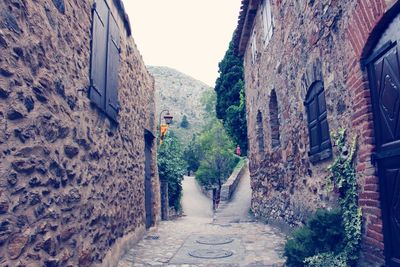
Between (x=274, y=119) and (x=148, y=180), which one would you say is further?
(x=148, y=180)

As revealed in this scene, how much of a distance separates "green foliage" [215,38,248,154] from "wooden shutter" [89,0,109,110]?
36.8 ft

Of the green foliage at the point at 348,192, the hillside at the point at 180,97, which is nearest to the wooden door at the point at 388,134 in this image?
the green foliage at the point at 348,192

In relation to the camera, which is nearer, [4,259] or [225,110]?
[4,259]

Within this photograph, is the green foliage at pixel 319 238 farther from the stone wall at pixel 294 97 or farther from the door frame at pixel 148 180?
the door frame at pixel 148 180

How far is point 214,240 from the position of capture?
6.56 meters

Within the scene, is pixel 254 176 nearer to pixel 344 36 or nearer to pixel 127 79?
pixel 127 79

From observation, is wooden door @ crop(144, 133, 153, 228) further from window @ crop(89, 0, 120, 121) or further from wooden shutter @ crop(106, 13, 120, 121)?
window @ crop(89, 0, 120, 121)

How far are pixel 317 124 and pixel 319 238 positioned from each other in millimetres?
1875

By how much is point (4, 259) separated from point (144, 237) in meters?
→ 5.14

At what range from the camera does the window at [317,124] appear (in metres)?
4.85

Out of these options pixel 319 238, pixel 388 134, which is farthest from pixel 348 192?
pixel 388 134

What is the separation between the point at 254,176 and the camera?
1063 centimetres

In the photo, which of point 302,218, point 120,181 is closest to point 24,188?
point 120,181

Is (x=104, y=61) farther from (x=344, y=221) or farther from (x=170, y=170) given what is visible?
(x=170, y=170)
